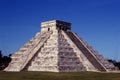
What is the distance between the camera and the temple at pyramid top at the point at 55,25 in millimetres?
70812

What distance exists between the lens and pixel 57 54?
58.4 m

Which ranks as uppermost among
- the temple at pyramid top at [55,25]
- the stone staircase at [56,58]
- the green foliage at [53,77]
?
the temple at pyramid top at [55,25]

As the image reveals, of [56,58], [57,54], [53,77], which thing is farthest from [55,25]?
[53,77]

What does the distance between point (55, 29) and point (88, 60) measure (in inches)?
545

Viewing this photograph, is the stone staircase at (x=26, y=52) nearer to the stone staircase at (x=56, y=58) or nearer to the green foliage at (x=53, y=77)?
the stone staircase at (x=56, y=58)

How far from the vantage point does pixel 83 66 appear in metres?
60.6

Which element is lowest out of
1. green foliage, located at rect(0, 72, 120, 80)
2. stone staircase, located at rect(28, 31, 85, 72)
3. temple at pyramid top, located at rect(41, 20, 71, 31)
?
green foliage, located at rect(0, 72, 120, 80)

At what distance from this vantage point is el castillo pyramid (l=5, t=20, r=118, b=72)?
58000 millimetres

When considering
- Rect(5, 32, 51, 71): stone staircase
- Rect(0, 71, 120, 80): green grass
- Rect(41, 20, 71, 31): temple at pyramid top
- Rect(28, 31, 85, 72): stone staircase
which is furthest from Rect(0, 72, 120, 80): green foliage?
Rect(41, 20, 71, 31): temple at pyramid top

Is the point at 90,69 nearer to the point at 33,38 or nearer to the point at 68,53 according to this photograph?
the point at 68,53

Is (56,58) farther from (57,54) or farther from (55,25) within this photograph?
(55,25)

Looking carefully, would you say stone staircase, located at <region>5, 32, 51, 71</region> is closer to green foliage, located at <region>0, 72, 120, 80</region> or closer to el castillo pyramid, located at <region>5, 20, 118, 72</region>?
el castillo pyramid, located at <region>5, 20, 118, 72</region>

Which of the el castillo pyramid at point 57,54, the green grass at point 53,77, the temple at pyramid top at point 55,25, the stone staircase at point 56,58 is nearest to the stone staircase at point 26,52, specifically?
the el castillo pyramid at point 57,54

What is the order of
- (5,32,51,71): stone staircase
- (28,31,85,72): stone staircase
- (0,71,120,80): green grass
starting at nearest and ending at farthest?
(0,71,120,80): green grass, (28,31,85,72): stone staircase, (5,32,51,71): stone staircase
